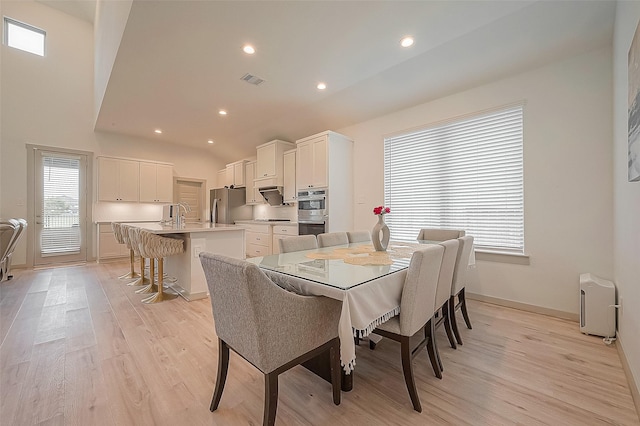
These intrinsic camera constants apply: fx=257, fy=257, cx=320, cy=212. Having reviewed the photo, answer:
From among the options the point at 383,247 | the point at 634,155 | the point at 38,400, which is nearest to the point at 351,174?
the point at 383,247

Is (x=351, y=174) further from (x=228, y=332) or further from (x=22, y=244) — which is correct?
(x=22, y=244)

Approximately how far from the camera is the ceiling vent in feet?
11.3

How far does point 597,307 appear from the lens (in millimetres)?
2236

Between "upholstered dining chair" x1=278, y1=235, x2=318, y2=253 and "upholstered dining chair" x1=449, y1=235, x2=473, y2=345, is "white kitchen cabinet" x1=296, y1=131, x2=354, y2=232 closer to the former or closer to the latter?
"upholstered dining chair" x1=278, y1=235, x2=318, y2=253

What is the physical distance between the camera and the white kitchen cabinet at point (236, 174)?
672 cm

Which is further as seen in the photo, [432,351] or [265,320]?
[432,351]

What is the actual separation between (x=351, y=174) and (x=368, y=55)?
82.6 inches

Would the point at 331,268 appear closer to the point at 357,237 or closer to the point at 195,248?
the point at 357,237

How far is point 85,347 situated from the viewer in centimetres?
209

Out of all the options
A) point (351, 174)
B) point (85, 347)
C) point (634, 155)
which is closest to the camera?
point (634, 155)

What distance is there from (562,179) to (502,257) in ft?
3.30


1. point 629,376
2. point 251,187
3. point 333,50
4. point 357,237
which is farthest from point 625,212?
point 251,187

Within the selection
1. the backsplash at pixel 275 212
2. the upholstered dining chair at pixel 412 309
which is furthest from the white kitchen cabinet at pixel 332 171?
the upholstered dining chair at pixel 412 309

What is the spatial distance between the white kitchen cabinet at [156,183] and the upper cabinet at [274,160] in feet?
8.71
